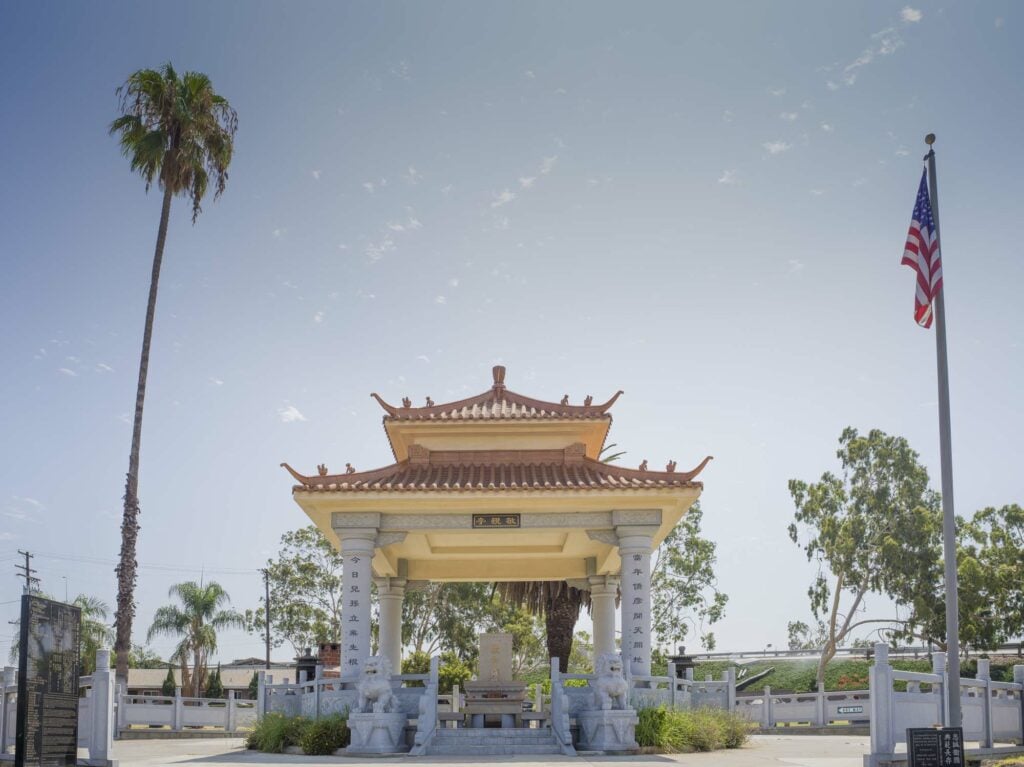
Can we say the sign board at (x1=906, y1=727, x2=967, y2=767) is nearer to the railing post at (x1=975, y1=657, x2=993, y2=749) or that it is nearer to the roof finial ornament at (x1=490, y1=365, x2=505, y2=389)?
the railing post at (x1=975, y1=657, x2=993, y2=749)

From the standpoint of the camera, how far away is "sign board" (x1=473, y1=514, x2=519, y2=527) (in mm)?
21000

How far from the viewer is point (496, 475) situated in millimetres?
21609

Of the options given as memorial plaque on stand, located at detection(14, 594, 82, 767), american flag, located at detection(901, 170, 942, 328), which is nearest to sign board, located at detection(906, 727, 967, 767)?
american flag, located at detection(901, 170, 942, 328)

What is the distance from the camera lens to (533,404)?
23609 millimetres

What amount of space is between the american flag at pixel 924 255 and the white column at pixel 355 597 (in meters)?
11.8

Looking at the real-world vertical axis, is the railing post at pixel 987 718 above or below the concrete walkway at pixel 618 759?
above

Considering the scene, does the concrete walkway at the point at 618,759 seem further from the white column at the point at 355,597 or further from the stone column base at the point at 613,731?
the white column at the point at 355,597

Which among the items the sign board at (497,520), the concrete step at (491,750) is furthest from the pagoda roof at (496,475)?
the concrete step at (491,750)

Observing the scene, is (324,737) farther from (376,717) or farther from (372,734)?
(376,717)

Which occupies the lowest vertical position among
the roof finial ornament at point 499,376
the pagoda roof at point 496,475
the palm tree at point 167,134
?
the pagoda roof at point 496,475

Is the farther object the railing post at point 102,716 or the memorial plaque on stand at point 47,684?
the railing post at point 102,716

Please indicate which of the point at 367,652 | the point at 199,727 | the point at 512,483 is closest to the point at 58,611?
the point at 367,652

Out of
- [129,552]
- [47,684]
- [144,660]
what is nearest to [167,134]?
[129,552]

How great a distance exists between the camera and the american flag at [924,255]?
16500 millimetres
